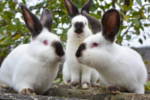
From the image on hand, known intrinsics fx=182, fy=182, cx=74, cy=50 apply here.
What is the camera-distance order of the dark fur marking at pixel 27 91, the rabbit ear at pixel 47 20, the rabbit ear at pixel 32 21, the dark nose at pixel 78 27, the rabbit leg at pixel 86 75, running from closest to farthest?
the dark fur marking at pixel 27 91
the rabbit ear at pixel 32 21
the rabbit ear at pixel 47 20
the dark nose at pixel 78 27
the rabbit leg at pixel 86 75

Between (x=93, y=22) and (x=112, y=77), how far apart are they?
778mm

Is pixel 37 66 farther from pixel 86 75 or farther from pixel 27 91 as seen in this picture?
pixel 86 75

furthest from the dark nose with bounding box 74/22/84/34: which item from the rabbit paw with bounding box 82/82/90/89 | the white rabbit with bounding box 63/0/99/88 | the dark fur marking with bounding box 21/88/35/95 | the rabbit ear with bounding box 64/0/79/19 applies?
the dark fur marking with bounding box 21/88/35/95

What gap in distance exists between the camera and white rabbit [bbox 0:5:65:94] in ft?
6.91

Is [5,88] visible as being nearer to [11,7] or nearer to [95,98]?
[95,98]

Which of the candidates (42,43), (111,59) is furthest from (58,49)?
(111,59)

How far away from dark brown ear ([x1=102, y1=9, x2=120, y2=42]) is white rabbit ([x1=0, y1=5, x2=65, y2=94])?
56 cm

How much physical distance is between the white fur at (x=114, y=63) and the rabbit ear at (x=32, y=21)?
0.62 meters

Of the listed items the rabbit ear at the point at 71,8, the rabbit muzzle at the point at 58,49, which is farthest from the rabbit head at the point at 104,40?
the rabbit ear at the point at 71,8

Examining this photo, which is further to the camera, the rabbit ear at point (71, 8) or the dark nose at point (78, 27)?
the rabbit ear at point (71, 8)

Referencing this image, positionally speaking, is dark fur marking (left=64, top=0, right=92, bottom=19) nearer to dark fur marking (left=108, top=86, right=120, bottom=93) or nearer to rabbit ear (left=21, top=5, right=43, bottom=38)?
rabbit ear (left=21, top=5, right=43, bottom=38)

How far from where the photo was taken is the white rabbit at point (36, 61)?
2.11 metres

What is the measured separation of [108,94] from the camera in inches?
84.4

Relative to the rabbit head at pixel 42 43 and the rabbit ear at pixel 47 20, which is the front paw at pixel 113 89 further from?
the rabbit ear at pixel 47 20
